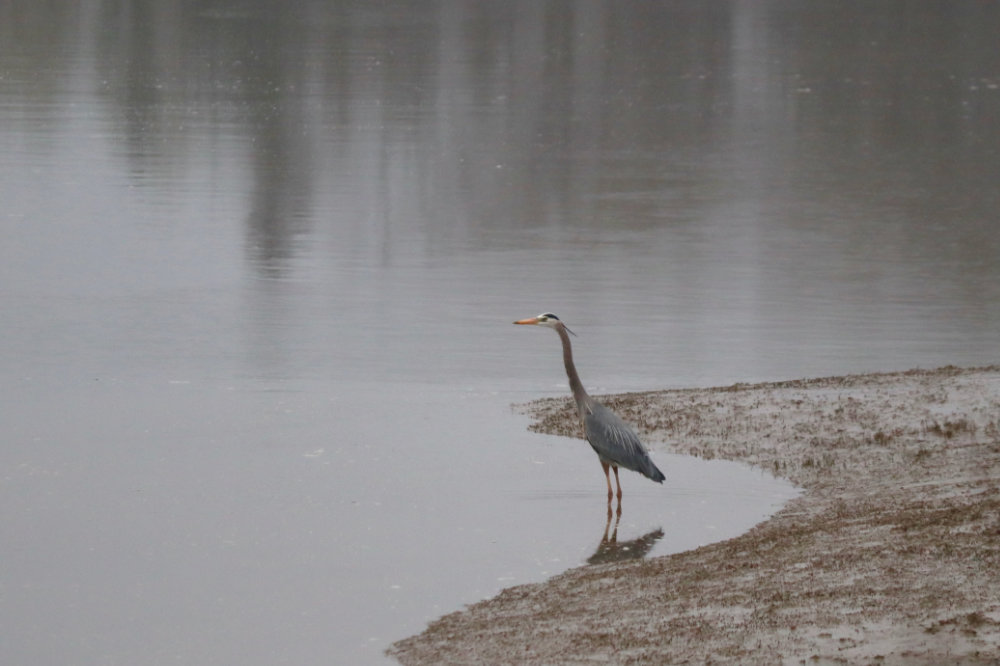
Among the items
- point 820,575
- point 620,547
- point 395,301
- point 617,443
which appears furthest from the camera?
point 395,301

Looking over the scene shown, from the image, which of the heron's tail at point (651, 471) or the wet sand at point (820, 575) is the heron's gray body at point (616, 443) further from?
the wet sand at point (820, 575)

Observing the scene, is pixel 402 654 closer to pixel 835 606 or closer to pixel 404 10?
pixel 835 606

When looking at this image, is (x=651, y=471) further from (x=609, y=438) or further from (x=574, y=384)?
(x=574, y=384)

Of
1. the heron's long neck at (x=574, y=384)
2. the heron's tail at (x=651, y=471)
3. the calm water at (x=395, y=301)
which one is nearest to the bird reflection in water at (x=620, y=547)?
the calm water at (x=395, y=301)

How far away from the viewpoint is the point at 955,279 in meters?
25.5

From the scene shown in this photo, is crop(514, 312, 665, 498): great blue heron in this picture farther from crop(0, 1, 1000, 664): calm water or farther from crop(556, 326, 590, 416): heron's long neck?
crop(0, 1, 1000, 664): calm water

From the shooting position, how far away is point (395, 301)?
24.4m

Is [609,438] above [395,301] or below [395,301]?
above

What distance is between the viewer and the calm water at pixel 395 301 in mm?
13094

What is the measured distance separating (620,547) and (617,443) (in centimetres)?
106

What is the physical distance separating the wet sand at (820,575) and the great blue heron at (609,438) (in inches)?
43.4

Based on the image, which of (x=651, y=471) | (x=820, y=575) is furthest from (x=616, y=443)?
(x=820, y=575)

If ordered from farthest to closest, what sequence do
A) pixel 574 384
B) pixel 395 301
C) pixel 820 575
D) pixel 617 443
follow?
pixel 395 301
pixel 574 384
pixel 617 443
pixel 820 575

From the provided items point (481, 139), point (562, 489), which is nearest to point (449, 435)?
point (562, 489)
